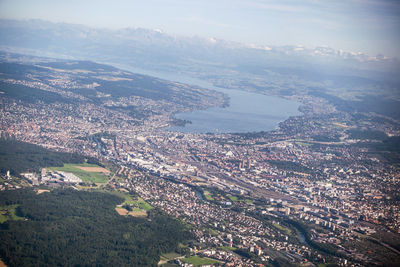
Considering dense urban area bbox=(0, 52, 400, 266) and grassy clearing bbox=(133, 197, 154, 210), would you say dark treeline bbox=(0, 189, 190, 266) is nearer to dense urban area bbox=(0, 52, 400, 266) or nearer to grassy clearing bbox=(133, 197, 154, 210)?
grassy clearing bbox=(133, 197, 154, 210)

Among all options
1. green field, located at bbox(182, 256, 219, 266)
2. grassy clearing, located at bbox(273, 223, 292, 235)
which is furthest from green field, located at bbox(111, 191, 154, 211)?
grassy clearing, located at bbox(273, 223, 292, 235)

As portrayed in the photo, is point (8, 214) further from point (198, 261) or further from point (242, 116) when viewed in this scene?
point (242, 116)

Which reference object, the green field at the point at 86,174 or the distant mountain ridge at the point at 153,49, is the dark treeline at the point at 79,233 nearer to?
the green field at the point at 86,174

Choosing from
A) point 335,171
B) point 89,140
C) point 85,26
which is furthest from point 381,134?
point 85,26

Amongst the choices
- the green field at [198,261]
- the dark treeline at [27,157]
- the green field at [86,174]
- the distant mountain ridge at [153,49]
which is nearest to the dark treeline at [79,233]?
the green field at [198,261]

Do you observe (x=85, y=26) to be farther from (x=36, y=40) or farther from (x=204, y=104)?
(x=204, y=104)

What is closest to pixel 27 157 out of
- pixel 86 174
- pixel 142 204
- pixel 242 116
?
pixel 86 174

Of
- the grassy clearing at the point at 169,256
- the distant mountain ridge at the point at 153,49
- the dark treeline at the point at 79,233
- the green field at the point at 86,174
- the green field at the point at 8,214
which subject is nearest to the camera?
the dark treeline at the point at 79,233
